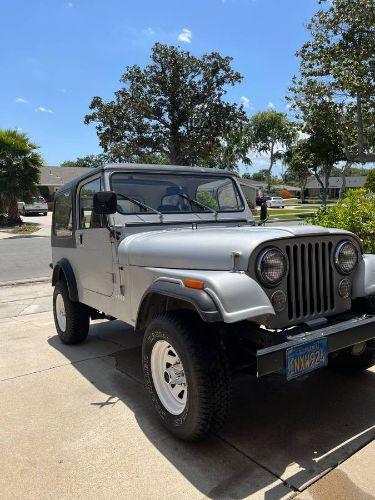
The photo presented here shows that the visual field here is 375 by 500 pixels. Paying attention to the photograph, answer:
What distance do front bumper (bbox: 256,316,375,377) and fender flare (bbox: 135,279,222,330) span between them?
14.0 inches

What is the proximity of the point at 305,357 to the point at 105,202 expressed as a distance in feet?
6.53

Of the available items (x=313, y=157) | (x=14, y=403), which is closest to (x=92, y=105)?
(x=313, y=157)

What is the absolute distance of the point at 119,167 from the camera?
13.7 ft

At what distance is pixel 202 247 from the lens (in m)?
3.04

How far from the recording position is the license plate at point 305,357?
2621 mm

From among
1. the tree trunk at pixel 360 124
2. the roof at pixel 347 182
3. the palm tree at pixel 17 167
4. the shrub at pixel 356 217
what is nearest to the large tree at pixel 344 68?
the tree trunk at pixel 360 124

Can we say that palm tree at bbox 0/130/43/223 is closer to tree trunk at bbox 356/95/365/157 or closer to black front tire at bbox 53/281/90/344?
tree trunk at bbox 356/95/365/157

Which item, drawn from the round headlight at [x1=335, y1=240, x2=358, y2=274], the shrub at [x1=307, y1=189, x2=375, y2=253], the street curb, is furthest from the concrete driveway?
the street curb

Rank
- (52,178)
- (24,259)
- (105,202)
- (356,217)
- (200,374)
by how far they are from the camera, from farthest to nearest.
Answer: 1. (52,178)
2. (24,259)
3. (356,217)
4. (105,202)
5. (200,374)

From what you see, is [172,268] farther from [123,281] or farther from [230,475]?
[230,475]

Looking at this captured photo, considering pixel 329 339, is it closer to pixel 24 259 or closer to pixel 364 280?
pixel 364 280

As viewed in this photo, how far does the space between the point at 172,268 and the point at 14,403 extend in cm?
185

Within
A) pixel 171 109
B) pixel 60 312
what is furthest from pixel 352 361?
pixel 171 109

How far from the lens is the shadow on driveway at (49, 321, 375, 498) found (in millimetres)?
2637
